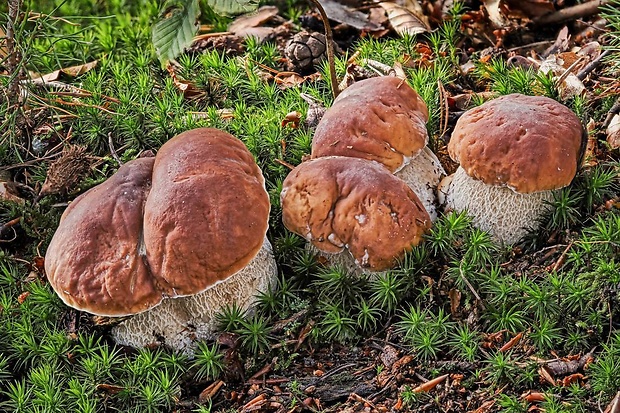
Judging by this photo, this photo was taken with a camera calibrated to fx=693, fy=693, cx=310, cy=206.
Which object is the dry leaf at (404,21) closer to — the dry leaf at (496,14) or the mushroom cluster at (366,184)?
the dry leaf at (496,14)

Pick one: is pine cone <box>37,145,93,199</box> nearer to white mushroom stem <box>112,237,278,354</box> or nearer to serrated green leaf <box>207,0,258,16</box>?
white mushroom stem <box>112,237,278,354</box>

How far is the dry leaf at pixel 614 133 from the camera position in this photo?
148 inches

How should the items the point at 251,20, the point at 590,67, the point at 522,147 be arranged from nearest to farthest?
the point at 522,147 → the point at 590,67 → the point at 251,20

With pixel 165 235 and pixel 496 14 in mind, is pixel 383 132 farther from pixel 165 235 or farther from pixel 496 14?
pixel 496 14

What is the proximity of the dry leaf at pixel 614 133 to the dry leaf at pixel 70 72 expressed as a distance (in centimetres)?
352

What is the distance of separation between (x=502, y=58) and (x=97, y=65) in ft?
9.52

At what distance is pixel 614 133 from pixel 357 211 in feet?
5.22

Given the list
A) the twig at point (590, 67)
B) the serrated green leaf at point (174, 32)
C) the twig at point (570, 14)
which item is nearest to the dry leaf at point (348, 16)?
the twig at point (570, 14)

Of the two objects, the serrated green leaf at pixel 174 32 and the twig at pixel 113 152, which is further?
the twig at pixel 113 152

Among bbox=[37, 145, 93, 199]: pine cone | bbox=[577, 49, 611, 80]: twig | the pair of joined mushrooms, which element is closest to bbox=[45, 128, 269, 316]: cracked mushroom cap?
the pair of joined mushrooms

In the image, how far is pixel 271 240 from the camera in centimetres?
367

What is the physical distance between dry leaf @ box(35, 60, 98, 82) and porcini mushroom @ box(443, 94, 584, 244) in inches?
114

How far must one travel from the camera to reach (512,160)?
3.21 metres

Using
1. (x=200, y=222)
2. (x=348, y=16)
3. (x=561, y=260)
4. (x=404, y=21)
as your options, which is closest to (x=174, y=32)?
(x=200, y=222)
